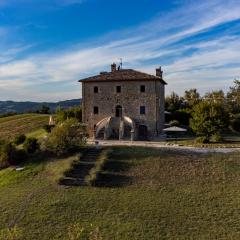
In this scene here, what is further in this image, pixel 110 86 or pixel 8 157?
pixel 110 86

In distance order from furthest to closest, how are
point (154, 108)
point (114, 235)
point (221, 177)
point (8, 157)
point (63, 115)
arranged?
point (63, 115) → point (154, 108) → point (8, 157) → point (221, 177) → point (114, 235)

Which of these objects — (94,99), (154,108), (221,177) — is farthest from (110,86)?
(221,177)

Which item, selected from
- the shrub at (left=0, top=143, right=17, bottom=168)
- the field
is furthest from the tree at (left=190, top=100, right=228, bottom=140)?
the field

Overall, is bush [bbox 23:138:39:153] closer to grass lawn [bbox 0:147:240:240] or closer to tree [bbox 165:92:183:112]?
grass lawn [bbox 0:147:240:240]

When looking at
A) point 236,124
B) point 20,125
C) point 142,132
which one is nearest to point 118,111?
point 142,132

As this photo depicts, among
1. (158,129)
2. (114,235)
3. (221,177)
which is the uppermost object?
(158,129)

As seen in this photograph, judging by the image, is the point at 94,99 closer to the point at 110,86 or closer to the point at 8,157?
the point at 110,86
